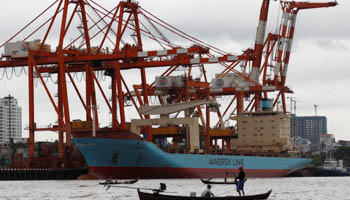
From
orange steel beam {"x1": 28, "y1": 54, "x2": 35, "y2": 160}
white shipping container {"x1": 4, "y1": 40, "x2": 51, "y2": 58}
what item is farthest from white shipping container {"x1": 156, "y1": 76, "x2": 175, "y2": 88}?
orange steel beam {"x1": 28, "y1": 54, "x2": 35, "y2": 160}

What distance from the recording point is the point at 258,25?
98.9 metres

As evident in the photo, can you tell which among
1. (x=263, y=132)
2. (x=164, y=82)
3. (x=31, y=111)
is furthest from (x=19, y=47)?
(x=263, y=132)

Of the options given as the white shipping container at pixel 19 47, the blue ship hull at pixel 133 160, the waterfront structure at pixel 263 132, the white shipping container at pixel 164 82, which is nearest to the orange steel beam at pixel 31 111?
the white shipping container at pixel 19 47

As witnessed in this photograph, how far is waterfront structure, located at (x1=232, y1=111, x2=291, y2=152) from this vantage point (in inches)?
3629

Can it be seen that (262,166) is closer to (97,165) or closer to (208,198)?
(97,165)

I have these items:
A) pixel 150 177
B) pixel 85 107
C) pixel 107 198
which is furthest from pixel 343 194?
pixel 85 107

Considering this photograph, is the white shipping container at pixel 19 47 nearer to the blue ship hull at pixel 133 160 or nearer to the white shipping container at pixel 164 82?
the blue ship hull at pixel 133 160

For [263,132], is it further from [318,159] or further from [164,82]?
[318,159]

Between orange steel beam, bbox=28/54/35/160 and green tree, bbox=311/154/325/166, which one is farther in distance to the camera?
green tree, bbox=311/154/325/166

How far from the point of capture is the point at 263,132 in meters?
92.6

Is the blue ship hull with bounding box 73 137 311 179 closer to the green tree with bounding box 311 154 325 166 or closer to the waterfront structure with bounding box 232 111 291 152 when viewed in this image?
the waterfront structure with bounding box 232 111 291 152

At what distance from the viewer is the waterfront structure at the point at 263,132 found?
9219 centimetres

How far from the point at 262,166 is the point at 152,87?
570 inches

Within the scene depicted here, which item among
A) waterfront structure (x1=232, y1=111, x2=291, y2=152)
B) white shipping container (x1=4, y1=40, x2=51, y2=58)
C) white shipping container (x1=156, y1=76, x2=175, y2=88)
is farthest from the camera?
waterfront structure (x1=232, y1=111, x2=291, y2=152)
